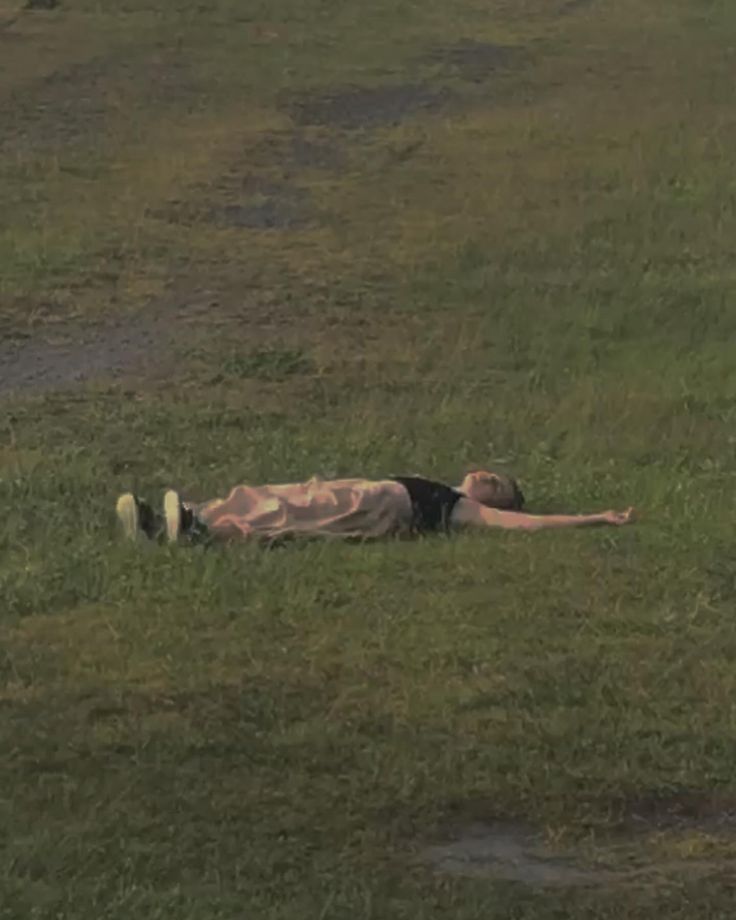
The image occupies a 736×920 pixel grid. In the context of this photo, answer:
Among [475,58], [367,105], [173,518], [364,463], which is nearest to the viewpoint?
[173,518]

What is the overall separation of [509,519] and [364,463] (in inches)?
44.2

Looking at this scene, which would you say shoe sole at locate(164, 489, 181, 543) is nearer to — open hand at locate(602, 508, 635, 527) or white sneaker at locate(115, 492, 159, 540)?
white sneaker at locate(115, 492, 159, 540)

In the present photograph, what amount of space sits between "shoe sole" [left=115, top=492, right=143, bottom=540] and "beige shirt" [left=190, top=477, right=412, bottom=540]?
0.74 ft

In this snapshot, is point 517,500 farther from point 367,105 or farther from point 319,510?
point 367,105

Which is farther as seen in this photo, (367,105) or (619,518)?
(367,105)

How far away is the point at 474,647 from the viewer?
16.9 ft

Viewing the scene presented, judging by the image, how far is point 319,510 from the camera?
633cm

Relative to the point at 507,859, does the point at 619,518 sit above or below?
below

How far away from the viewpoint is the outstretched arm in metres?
6.41

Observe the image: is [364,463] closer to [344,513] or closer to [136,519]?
[344,513]

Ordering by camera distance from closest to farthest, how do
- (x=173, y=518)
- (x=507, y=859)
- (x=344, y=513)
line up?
1. (x=507, y=859)
2. (x=173, y=518)
3. (x=344, y=513)

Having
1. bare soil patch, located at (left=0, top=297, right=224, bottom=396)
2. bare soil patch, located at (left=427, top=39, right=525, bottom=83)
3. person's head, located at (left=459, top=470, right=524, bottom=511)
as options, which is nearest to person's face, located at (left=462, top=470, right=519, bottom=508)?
person's head, located at (left=459, top=470, right=524, bottom=511)

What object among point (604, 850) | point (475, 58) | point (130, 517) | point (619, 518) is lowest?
point (475, 58)

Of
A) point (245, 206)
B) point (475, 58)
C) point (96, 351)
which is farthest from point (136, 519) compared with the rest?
point (475, 58)
